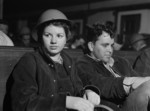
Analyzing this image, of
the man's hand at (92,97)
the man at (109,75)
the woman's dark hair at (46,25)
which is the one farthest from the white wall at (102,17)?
the man's hand at (92,97)

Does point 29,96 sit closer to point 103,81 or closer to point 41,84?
point 41,84

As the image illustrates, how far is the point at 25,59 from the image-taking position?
2256mm

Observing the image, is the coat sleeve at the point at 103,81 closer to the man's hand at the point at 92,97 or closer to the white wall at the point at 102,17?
the man's hand at the point at 92,97

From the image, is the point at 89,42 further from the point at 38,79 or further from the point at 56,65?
the point at 38,79

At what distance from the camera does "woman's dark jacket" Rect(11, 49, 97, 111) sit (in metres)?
2.08

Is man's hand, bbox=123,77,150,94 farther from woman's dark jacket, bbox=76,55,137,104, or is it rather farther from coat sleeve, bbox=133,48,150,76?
coat sleeve, bbox=133,48,150,76

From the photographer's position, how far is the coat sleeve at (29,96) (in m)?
2.07

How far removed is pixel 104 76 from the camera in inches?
111

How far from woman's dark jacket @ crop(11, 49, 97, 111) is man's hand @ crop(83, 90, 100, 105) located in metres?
0.15

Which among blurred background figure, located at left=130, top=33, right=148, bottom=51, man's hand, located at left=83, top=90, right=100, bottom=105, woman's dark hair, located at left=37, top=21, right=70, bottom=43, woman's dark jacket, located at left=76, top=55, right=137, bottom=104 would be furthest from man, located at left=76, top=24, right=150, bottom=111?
blurred background figure, located at left=130, top=33, right=148, bottom=51

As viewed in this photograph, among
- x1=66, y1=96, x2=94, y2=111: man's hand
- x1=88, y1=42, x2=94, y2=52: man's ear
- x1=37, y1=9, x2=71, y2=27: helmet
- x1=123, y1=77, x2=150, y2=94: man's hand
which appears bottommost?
x1=66, y1=96, x2=94, y2=111: man's hand

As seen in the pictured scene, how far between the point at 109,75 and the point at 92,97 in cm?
73

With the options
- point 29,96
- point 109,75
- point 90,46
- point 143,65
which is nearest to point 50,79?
point 29,96

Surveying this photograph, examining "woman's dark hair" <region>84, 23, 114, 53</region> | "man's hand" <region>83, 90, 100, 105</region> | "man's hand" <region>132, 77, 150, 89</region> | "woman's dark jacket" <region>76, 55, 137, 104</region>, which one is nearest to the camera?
"man's hand" <region>83, 90, 100, 105</region>
